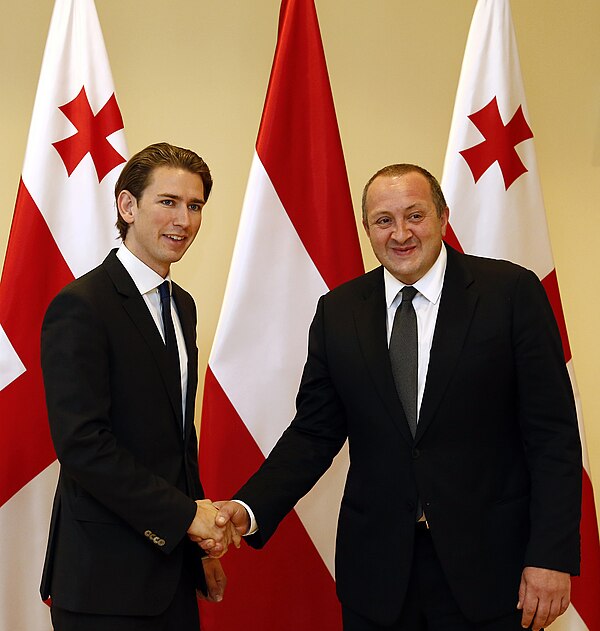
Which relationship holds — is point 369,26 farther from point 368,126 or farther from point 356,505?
point 356,505

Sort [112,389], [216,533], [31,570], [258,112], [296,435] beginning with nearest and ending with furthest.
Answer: [112,389]
[216,533]
[296,435]
[31,570]
[258,112]

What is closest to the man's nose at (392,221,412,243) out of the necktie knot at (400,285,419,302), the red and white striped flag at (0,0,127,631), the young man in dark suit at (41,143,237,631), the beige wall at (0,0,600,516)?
the necktie knot at (400,285,419,302)

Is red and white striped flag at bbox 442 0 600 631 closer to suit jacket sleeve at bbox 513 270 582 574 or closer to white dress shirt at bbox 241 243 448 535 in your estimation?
white dress shirt at bbox 241 243 448 535

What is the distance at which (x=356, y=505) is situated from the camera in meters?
1.85

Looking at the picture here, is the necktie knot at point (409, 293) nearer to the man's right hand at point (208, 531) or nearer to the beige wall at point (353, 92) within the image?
the man's right hand at point (208, 531)

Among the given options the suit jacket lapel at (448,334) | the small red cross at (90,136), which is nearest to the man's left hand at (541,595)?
the suit jacket lapel at (448,334)

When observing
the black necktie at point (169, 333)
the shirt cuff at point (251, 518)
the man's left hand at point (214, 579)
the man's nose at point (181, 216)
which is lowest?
the man's left hand at point (214, 579)

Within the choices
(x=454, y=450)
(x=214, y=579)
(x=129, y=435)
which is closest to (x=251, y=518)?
(x=214, y=579)

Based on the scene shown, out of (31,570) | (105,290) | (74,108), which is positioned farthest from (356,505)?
(74,108)

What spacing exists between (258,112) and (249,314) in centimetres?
87

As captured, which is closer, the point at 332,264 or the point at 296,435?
the point at 296,435

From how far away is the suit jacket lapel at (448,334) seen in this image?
1.73m

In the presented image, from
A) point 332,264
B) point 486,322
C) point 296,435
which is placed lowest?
point 296,435

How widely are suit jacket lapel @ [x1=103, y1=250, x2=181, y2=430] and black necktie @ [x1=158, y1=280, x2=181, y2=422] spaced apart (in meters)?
0.02
